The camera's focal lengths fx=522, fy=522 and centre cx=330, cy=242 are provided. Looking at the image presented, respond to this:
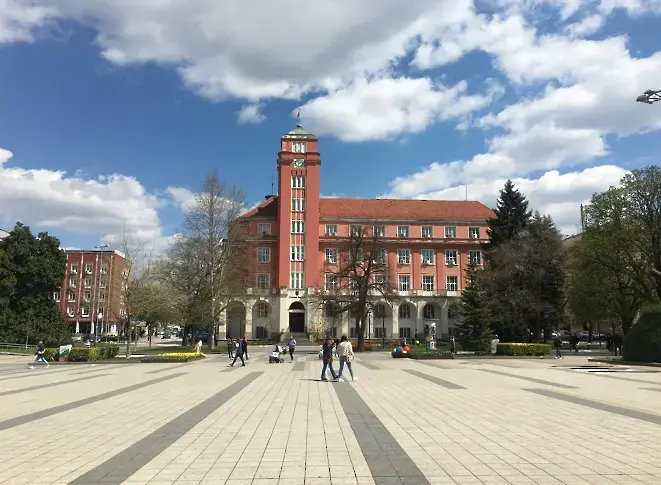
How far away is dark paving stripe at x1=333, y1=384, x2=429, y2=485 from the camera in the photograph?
6320mm

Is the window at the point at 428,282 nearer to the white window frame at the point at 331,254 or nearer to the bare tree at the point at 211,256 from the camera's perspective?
the white window frame at the point at 331,254

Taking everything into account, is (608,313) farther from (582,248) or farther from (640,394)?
(640,394)

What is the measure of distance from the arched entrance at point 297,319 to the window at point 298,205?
1347cm

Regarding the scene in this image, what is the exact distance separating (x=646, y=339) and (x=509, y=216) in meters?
29.7

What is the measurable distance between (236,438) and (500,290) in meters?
43.9

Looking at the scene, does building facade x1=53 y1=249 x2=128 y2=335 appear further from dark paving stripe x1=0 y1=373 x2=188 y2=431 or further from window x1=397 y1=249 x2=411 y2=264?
dark paving stripe x1=0 y1=373 x2=188 y2=431

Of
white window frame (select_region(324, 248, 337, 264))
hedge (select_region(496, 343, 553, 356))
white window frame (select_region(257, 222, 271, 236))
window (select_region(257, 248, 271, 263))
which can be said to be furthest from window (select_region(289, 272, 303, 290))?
hedge (select_region(496, 343, 553, 356))

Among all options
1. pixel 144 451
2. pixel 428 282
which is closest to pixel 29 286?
pixel 428 282

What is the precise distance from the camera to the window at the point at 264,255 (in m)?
77.7

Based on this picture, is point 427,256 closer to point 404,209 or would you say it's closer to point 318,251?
point 404,209

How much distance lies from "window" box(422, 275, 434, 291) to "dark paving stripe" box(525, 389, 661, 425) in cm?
6406

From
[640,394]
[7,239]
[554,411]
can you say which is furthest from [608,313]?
[7,239]

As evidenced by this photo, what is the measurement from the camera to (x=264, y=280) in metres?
76.9

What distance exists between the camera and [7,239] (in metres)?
53.7
